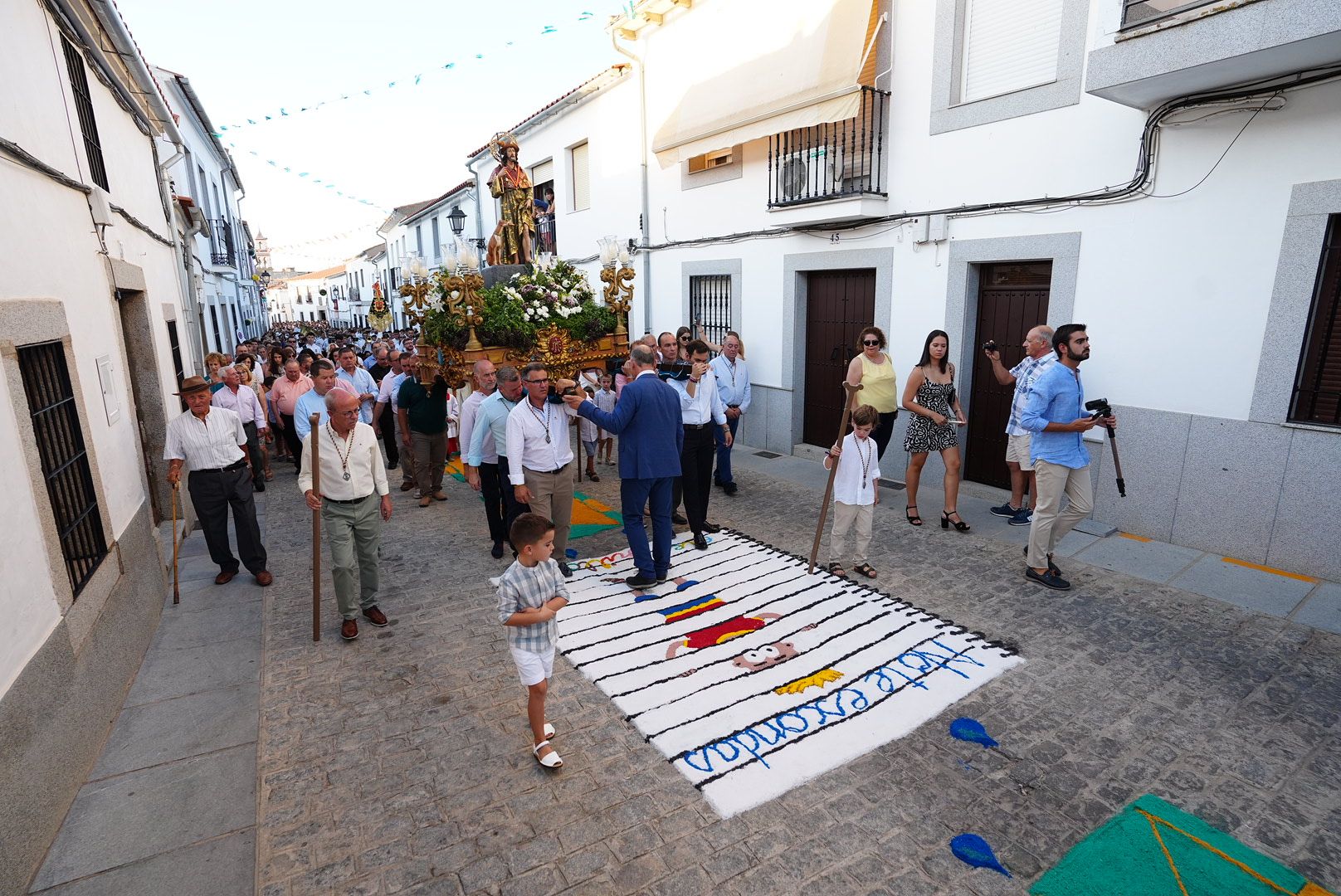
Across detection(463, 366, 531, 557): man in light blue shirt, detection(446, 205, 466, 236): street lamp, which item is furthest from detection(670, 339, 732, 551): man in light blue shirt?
detection(446, 205, 466, 236): street lamp

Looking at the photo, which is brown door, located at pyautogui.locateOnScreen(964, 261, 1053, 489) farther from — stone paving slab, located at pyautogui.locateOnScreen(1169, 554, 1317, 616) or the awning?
the awning

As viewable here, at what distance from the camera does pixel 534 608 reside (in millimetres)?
3215

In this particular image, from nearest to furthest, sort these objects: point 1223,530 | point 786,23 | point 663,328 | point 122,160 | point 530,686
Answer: point 530,686 → point 1223,530 → point 122,160 → point 786,23 → point 663,328

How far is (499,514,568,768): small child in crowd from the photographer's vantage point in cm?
316

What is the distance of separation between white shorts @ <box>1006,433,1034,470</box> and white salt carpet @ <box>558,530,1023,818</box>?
2.30 meters

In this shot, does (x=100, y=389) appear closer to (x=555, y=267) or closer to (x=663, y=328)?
(x=555, y=267)

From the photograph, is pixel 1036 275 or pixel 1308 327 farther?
pixel 1036 275

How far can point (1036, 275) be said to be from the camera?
6930mm

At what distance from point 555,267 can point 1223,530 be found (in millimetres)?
6888

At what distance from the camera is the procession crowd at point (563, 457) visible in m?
4.55

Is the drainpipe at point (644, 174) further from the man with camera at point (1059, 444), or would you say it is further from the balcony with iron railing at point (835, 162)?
the man with camera at point (1059, 444)

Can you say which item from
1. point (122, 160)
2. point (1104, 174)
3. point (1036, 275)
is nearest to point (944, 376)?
point (1036, 275)

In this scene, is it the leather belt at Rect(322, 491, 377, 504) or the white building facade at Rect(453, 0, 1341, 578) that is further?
the white building facade at Rect(453, 0, 1341, 578)

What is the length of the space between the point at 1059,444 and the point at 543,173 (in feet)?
44.9
